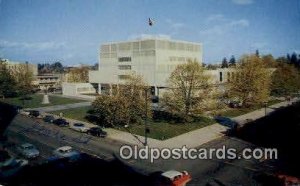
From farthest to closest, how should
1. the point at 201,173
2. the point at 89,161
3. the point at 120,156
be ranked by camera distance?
the point at 120,156 → the point at 89,161 → the point at 201,173

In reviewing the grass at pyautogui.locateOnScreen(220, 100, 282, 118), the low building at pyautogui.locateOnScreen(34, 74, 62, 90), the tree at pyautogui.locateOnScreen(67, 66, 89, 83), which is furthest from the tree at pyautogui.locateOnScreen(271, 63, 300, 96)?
the low building at pyautogui.locateOnScreen(34, 74, 62, 90)

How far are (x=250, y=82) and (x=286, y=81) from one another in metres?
7.14

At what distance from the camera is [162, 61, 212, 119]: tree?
32906 mm

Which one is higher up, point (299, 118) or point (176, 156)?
point (299, 118)

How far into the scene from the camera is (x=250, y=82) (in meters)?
44.0

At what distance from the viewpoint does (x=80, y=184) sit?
16391mm

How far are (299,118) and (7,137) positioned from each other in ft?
81.3

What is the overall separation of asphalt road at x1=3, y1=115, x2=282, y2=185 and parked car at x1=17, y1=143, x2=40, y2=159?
52cm

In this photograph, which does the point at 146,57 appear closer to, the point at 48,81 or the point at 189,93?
the point at 189,93

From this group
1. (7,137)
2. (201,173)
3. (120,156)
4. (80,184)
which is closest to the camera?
(80,184)

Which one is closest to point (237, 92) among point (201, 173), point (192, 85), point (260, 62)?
point (260, 62)

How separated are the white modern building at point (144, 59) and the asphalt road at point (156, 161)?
73.1 ft

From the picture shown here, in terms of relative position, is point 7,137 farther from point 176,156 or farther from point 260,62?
point 260,62

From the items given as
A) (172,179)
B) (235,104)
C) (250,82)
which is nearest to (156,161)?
(172,179)
